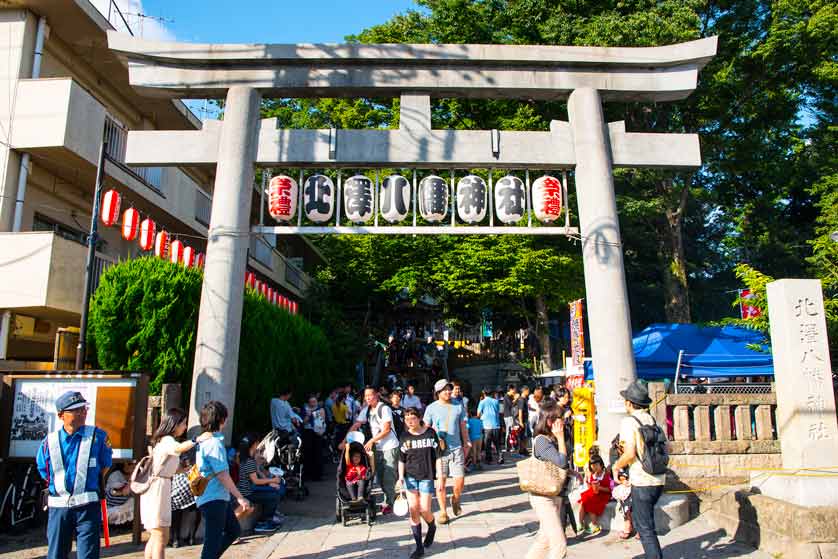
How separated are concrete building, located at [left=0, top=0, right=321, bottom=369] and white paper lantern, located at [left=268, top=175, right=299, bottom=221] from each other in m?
4.79

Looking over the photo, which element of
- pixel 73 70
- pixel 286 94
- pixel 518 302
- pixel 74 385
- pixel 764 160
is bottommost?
pixel 74 385

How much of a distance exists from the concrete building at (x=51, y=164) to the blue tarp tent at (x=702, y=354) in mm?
12465

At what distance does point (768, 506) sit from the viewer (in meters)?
6.87

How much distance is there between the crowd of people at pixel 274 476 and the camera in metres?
4.98

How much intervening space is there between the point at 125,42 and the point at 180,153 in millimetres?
2130

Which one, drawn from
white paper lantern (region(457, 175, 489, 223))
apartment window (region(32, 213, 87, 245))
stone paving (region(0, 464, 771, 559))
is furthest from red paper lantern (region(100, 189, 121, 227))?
white paper lantern (region(457, 175, 489, 223))

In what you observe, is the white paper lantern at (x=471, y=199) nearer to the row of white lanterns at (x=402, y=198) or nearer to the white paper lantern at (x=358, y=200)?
the row of white lanterns at (x=402, y=198)

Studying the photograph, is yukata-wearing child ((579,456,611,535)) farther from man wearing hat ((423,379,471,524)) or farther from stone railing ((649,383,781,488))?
man wearing hat ((423,379,471,524))

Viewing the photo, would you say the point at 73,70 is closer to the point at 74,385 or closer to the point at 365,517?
the point at 74,385

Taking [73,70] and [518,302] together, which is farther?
[518,302]

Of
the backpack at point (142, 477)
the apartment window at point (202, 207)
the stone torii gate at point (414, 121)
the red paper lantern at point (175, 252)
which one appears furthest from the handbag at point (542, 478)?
the apartment window at point (202, 207)

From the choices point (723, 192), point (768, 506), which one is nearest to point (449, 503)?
point (768, 506)

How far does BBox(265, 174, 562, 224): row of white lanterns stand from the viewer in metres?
10.2

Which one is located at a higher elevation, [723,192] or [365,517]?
[723,192]
